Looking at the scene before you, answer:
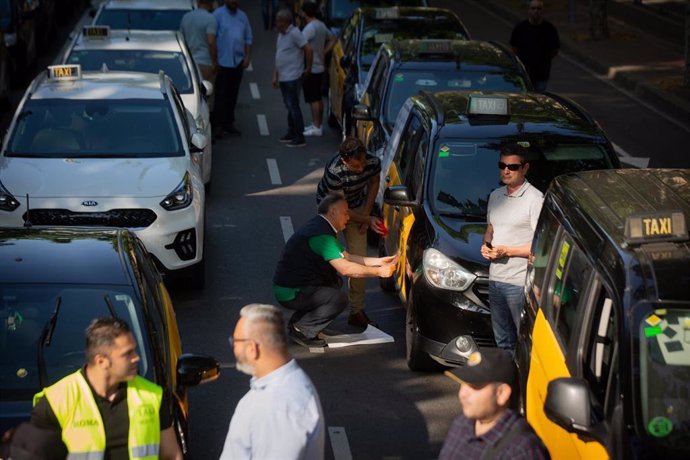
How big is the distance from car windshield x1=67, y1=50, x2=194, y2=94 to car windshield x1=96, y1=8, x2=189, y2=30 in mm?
3591

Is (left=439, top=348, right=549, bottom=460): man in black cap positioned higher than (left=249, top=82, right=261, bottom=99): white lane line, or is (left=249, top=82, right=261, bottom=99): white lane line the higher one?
(left=439, top=348, right=549, bottom=460): man in black cap

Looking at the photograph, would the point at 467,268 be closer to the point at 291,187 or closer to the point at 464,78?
the point at 464,78


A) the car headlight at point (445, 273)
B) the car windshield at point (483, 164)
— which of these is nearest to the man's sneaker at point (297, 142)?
the car windshield at point (483, 164)

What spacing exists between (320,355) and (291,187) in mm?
5676

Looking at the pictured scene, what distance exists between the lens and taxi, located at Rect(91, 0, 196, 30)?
20141mm

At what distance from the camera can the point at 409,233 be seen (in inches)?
406

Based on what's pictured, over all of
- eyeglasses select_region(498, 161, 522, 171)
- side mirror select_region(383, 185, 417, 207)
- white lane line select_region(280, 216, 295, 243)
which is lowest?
white lane line select_region(280, 216, 295, 243)

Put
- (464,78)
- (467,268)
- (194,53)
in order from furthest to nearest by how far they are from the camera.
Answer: (194,53), (464,78), (467,268)

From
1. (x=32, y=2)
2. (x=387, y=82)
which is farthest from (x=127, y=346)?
(x=32, y=2)

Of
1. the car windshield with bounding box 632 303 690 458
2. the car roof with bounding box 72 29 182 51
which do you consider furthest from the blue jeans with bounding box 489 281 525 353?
the car roof with bounding box 72 29 182 51

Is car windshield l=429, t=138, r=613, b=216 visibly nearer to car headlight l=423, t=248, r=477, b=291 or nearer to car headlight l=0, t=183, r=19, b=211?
car headlight l=423, t=248, r=477, b=291

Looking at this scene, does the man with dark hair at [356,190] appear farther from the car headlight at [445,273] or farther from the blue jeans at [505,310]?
the blue jeans at [505,310]

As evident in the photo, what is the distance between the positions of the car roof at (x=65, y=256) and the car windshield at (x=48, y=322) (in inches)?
3.0

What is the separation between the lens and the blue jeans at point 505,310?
8742mm
